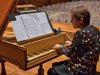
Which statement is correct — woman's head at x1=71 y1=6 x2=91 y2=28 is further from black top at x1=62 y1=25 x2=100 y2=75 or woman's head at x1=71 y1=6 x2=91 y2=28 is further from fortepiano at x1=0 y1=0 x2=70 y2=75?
fortepiano at x1=0 y1=0 x2=70 y2=75

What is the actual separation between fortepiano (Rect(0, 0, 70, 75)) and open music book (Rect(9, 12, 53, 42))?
2.3 inches

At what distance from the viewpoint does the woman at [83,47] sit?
1931mm

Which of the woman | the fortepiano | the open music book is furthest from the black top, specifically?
the open music book

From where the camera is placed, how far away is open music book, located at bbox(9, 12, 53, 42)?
2186 millimetres

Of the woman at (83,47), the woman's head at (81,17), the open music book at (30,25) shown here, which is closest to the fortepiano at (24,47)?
the open music book at (30,25)

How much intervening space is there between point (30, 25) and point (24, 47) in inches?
15.6

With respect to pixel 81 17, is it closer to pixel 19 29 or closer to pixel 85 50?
pixel 85 50

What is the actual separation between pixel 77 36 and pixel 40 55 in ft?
1.48

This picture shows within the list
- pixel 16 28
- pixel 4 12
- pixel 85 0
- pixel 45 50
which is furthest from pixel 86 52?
pixel 85 0

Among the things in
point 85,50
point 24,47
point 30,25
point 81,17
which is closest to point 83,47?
point 85,50

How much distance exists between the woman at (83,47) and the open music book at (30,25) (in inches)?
17.8

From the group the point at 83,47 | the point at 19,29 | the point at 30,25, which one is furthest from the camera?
the point at 30,25

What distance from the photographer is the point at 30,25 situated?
2.31 meters

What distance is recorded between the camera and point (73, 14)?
203 cm
